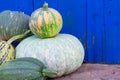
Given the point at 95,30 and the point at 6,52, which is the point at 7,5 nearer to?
the point at 6,52

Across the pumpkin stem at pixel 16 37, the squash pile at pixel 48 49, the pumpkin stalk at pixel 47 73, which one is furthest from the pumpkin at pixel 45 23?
the pumpkin stalk at pixel 47 73

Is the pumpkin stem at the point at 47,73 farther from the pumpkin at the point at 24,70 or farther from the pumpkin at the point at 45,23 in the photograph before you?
the pumpkin at the point at 45,23

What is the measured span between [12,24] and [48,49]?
49 centimetres

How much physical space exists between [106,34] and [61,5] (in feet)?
1.72

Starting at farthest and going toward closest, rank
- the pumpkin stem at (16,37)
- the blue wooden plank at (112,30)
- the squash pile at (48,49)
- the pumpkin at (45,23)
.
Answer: the blue wooden plank at (112,30) < the pumpkin stem at (16,37) < the pumpkin at (45,23) < the squash pile at (48,49)

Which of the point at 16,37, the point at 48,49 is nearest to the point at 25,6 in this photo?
the point at 16,37

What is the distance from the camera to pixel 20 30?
319 centimetres

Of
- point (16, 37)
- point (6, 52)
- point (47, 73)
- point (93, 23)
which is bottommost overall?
point (47, 73)

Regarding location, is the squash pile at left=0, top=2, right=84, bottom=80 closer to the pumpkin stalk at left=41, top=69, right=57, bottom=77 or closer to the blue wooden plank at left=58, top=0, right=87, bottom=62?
the pumpkin stalk at left=41, top=69, right=57, bottom=77

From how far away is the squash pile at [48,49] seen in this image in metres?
2.81

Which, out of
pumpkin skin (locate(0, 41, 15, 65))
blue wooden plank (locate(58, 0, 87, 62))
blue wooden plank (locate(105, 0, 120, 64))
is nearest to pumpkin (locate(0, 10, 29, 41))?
pumpkin skin (locate(0, 41, 15, 65))

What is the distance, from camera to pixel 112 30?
325cm

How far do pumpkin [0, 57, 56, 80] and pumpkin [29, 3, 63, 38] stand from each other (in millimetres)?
313

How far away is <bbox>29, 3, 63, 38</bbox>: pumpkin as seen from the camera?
2949 mm
